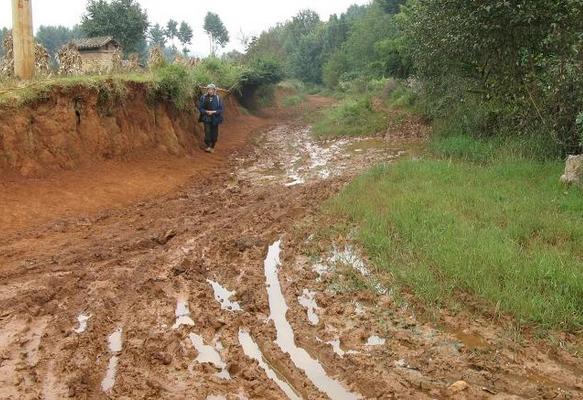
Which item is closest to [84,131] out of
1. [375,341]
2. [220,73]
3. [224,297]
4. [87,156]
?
[87,156]

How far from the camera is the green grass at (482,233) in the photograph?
190 inches

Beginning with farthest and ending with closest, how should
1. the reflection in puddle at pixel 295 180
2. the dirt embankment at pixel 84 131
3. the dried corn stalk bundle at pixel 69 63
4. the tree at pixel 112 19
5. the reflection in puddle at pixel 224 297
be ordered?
the tree at pixel 112 19, the dried corn stalk bundle at pixel 69 63, the reflection in puddle at pixel 295 180, the dirt embankment at pixel 84 131, the reflection in puddle at pixel 224 297

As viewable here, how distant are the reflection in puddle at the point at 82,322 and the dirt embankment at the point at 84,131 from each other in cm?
498

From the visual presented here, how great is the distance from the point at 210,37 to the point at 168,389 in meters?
74.8

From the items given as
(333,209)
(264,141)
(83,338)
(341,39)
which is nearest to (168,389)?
(83,338)

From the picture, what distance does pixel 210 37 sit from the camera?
2906 inches

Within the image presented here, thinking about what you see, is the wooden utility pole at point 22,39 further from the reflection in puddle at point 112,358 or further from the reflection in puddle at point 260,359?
the reflection in puddle at point 260,359

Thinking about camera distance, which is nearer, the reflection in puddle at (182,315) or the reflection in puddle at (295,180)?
the reflection in puddle at (182,315)

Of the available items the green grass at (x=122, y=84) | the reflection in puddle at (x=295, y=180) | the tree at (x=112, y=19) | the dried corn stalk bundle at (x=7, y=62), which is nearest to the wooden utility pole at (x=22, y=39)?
the dried corn stalk bundle at (x=7, y=62)

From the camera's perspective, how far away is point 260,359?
4.09 meters

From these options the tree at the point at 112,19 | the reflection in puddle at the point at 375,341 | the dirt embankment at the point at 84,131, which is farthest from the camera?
the tree at the point at 112,19

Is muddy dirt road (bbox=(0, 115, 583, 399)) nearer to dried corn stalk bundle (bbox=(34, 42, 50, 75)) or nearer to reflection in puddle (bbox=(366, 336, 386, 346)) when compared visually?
reflection in puddle (bbox=(366, 336, 386, 346))

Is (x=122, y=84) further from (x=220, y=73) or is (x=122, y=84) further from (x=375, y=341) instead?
(x=220, y=73)

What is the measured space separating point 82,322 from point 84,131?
6.63 m
